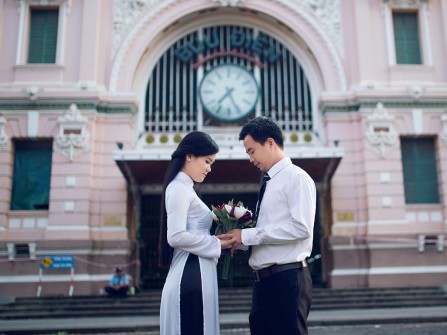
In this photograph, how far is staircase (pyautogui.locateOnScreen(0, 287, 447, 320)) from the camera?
11852 mm

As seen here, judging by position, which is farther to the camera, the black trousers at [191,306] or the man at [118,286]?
the man at [118,286]

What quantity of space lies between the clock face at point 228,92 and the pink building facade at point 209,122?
0.21 feet

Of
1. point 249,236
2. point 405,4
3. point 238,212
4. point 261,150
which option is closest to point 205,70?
point 405,4

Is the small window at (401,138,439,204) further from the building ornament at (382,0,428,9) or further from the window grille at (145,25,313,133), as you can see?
the building ornament at (382,0,428,9)

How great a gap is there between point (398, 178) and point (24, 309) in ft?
36.2

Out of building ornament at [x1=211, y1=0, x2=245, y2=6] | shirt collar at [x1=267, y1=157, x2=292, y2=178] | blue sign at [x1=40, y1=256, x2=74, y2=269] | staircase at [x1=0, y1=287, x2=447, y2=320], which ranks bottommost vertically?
staircase at [x1=0, y1=287, x2=447, y2=320]

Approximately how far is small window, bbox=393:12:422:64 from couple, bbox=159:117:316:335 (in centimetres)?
1401

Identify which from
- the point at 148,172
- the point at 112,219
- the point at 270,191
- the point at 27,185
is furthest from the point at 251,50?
the point at 270,191

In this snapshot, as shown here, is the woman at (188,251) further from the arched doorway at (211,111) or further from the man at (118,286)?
the arched doorway at (211,111)

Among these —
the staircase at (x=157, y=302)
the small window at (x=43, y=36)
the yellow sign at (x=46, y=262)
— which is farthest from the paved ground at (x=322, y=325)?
the small window at (x=43, y=36)

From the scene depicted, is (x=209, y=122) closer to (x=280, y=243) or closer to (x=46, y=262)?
(x=46, y=262)

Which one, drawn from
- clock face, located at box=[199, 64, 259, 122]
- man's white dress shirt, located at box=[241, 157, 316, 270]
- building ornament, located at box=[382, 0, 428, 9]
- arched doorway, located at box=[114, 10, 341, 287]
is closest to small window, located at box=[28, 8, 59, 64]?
arched doorway, located at box=[114, 10, 341, 287]

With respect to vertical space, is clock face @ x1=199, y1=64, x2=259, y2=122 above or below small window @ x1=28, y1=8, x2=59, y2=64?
below

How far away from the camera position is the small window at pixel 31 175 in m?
14.8
